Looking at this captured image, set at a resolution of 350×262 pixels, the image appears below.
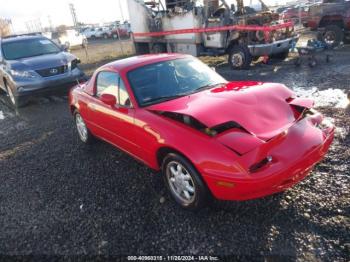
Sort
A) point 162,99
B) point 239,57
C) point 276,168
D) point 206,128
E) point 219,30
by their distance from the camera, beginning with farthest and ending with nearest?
point 219,30, point 239,57, point 162,99, point 206,128, point 276,168

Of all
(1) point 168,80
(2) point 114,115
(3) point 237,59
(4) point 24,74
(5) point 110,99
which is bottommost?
(3) point 237,59

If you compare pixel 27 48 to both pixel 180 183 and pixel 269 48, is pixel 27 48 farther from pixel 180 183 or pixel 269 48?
pixel 180 183

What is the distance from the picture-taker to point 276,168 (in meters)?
2.79

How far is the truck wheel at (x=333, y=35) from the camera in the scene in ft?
39.0

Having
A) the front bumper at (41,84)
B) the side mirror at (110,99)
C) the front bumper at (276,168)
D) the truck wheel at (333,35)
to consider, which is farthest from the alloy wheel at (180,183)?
the truck wheel at (333,35)

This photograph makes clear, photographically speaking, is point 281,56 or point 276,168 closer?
point 276,168

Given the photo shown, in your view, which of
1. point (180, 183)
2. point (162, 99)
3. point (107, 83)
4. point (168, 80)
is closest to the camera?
point (180, 183)

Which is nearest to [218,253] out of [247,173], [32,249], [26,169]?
[247,173]

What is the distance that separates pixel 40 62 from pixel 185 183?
22.6 feet

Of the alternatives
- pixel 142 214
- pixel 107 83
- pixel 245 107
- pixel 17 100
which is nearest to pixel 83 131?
pixel 107 83

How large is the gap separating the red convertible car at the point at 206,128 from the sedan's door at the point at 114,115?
0.04ft

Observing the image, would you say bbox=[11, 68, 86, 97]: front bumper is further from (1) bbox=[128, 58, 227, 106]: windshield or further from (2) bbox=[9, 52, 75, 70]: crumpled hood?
(1) bbox=[128, 58, 227, 106]: windshield

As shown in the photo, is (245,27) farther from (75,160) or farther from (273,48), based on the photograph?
(75,160)

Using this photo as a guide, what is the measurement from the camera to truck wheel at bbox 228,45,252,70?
10242mm
